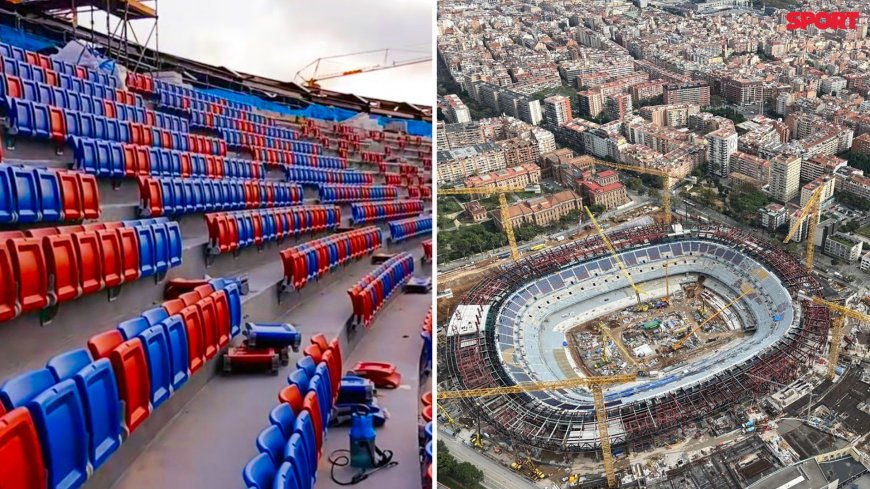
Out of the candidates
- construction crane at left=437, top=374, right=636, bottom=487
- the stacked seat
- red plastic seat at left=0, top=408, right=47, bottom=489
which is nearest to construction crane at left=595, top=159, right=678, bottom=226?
construction crane at left=437, top=374, right=636, bottom=487

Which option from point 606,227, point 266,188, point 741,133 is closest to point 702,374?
point 606,227

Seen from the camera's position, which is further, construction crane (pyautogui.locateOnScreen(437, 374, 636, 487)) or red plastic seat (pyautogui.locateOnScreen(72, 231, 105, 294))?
construction crane (pyautogui.locateOnScreen(437, 374, 636, 487))

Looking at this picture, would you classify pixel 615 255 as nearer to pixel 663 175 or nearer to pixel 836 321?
pixel 663 175

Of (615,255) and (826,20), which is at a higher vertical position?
(826,20)

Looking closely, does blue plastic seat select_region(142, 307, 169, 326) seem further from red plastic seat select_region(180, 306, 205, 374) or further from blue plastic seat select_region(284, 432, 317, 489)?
blue plastic seat select_region(284, 432, 317, 489)

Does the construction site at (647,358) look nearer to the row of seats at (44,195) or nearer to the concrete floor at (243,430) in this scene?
the concrete floor at (243,430)

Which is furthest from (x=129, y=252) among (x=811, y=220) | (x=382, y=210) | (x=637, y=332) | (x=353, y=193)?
(x=811, y=220)
